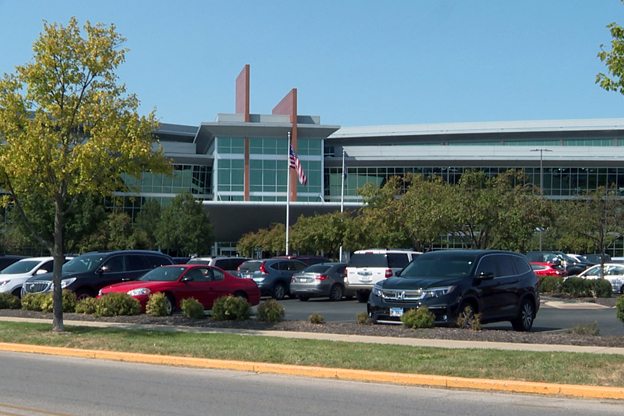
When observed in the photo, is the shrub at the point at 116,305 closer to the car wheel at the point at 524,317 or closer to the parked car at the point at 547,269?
the car wheel at the point at 524,317

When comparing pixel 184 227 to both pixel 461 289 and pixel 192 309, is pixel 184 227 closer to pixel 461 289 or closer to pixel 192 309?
pixel 192 309

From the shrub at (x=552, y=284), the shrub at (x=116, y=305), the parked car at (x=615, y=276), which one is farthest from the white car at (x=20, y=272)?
the parked car at (x=615, y=276)

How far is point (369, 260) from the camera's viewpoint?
26.4 m

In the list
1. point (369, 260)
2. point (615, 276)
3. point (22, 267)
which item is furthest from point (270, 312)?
point (615, 276)

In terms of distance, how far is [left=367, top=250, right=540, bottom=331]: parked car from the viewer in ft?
49.6

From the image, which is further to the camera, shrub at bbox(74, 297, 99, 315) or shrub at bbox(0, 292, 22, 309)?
shrub at bbox(0, 292, 22, 309)

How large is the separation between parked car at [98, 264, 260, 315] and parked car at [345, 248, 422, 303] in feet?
19.5

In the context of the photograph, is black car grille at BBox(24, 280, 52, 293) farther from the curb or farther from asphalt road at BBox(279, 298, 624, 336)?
the curb

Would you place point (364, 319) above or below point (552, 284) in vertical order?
above

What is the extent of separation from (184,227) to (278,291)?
28.5 metres

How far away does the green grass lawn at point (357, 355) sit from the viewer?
10336 millimetres

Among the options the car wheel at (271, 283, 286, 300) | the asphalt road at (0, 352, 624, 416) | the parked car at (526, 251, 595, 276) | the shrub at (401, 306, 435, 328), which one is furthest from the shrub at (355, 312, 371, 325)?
the parked car at (526, 251, 595, 276)

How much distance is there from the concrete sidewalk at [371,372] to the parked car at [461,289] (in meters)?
1.20

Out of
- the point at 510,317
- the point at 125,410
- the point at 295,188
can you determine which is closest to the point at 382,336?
the point at 510,317
